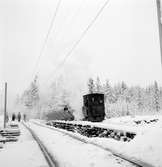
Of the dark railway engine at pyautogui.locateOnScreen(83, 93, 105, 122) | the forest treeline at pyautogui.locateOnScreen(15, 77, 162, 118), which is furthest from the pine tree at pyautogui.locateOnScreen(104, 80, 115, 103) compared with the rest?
the dark railway engine at pyautogui.locateOnScreen(83, 93, 105, 122)

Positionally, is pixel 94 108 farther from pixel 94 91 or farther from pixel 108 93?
pixel 108 93

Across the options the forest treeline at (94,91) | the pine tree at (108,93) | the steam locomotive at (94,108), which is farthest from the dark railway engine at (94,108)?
the pine tree at (108,93)

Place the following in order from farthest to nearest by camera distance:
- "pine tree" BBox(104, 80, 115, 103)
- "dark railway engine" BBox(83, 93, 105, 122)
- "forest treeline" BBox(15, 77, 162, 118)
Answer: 1. "pine tree" BBox(104, 80, 115, 103)
2. "forest treeline" BBox(15, 77, 162, 118)
3. "dark railway engine" BBox(83, 93, 105, 122)

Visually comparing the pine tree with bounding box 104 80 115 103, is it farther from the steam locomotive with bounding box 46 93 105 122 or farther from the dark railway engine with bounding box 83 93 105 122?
the dark railway engine with bounding box 83 93 105 122

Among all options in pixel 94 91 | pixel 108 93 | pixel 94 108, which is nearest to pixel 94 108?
pixel 94 108

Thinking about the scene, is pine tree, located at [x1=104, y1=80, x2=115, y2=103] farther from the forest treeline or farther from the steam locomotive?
the steam locomotive

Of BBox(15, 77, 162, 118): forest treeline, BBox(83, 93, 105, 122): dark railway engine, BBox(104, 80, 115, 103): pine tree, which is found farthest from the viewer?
BBox(104, 80, 115, 103): pine tree

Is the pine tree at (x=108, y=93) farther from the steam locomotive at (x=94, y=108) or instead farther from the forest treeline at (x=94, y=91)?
the steam locomotive at (x=94, y=108)

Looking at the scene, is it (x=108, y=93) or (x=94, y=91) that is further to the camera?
(x=108, y=93)

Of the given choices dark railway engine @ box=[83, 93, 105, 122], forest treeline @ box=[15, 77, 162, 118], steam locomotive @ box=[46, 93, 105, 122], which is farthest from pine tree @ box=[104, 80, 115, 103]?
dark railway engine @ box=[83, 93, 105, 122]

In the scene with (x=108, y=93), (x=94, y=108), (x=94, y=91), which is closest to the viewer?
(x=94, y=108)

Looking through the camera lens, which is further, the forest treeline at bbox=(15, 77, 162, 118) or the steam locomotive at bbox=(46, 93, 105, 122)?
the forest treeline at bbox=(15, 77, 162, 118)

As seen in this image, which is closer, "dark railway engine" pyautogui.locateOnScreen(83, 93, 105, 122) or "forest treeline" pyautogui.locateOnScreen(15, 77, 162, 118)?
"dark railway engine" pyautogui.locateOnScreen(83, 93, 105, 122)

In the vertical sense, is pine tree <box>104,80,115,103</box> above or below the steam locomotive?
above
